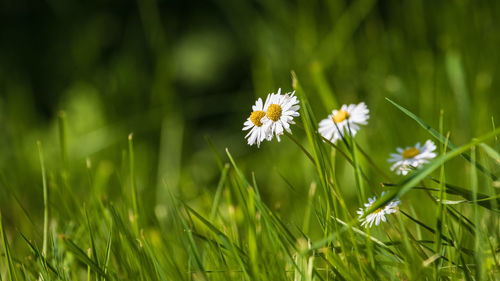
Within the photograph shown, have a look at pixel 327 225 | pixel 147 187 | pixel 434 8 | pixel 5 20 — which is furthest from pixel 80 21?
pixel 327 225

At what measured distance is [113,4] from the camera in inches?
95.0

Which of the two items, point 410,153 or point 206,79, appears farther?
point 206,79

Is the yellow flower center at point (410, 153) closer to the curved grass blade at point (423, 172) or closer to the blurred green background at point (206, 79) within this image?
the curved grass blade at point (423, 172)

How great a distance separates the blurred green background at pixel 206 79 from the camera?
5.34 feet

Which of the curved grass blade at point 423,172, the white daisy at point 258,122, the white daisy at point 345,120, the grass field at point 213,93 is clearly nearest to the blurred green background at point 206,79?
the grass field at point 213,93

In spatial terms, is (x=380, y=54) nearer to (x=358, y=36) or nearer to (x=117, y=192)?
(x=358, y=36)

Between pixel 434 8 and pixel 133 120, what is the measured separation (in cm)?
127

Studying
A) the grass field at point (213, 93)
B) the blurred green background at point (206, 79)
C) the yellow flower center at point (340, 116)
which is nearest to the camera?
the yellow flower center at point (340, 116)

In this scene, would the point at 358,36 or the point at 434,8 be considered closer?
the point at 434,8

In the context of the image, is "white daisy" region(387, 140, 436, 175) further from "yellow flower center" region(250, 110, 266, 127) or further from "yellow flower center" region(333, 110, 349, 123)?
"yellow flower center" region(250, 110, 266, 127)

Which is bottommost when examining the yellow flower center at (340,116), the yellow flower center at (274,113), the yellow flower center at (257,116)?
the yellow flower center at (274,113)

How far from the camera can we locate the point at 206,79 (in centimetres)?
231

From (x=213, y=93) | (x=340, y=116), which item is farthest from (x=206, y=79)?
(x=340, y=116)

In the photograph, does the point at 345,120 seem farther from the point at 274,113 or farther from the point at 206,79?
the point at 206,79
